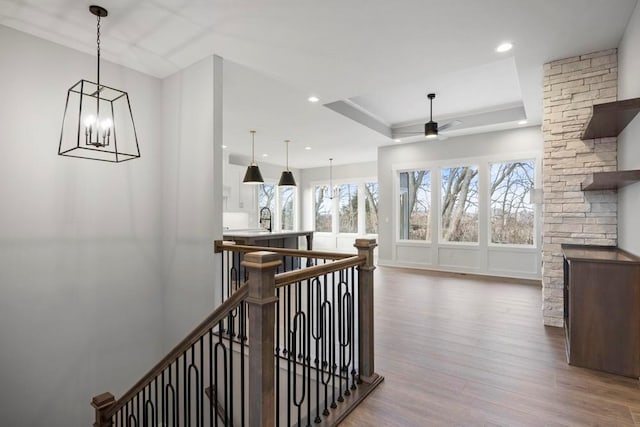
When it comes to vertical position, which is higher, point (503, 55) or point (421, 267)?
point (503, 55)

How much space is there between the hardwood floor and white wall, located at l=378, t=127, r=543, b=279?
2058 mm

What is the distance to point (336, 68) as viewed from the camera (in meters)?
3.73

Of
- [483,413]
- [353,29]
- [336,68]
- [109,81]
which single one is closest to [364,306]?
[483,413]

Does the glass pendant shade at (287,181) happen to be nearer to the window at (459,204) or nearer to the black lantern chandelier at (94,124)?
the window at (459,204)

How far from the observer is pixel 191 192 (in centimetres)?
355

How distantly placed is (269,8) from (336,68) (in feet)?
4.04

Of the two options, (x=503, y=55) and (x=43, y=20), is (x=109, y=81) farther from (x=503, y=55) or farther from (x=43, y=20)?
(x=503, y=55)

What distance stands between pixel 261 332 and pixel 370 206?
8.78 m

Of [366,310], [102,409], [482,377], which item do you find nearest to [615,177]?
[482,377]

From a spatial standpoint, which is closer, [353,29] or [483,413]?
[483,413]

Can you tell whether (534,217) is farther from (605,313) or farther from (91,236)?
(91,236)

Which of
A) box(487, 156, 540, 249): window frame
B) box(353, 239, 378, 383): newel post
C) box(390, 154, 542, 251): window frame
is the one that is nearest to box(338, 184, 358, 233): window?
box(390, 154, 542, 251): window frame

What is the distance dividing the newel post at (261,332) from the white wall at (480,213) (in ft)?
20.0

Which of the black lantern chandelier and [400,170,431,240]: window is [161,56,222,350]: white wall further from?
[400,170,431,240]: window
